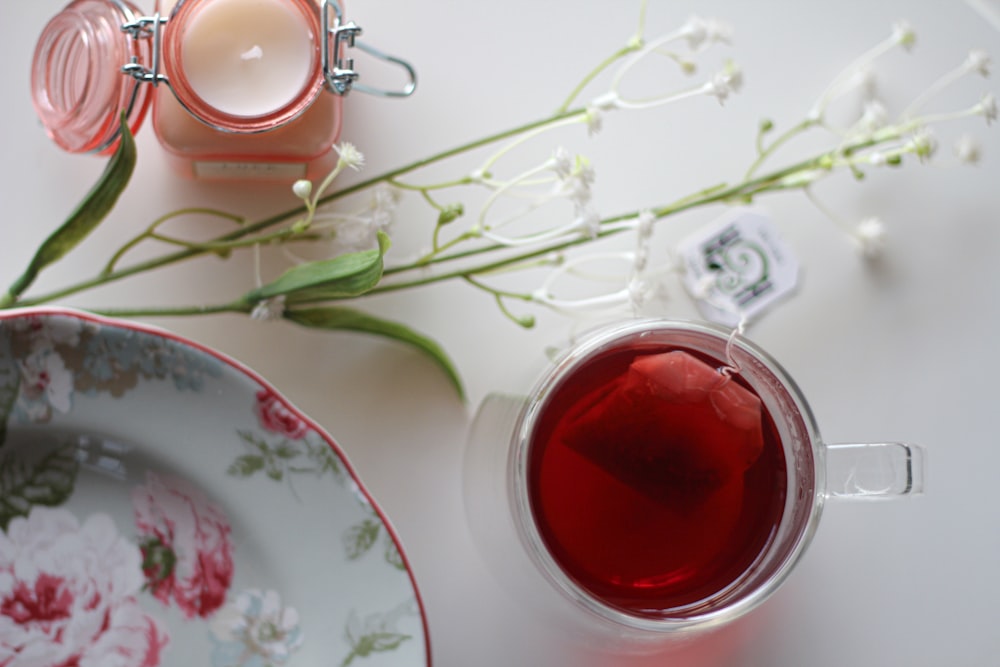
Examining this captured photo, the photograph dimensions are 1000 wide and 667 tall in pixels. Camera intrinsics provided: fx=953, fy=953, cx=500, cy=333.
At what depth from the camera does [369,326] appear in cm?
62

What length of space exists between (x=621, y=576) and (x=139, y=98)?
41cm

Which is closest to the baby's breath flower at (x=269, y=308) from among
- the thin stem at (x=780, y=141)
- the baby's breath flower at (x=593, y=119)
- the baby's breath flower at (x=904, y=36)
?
the baby's breath flower at (x=593, y=119)

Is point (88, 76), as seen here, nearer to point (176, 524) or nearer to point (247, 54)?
point (247, 54)

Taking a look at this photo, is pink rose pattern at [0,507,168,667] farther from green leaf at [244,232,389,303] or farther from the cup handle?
the cup handle

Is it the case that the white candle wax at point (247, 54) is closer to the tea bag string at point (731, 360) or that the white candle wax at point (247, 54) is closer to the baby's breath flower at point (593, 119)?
the baby's breath flower at point (593, 119)

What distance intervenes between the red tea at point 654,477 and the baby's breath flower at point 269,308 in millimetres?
180

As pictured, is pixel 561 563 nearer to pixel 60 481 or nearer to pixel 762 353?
pixel 762 353

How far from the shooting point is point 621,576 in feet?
1.80

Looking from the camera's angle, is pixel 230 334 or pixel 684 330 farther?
pixel 230 334

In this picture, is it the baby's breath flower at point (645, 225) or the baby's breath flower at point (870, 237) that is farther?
the baby's breath flower at point (870, 237)

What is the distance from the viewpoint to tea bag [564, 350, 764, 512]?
0.53 meters

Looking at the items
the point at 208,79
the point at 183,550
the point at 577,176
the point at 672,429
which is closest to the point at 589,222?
the point at 577,176

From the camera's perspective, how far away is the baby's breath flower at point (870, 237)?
686mm

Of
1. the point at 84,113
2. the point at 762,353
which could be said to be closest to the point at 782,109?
the point at 762,353
